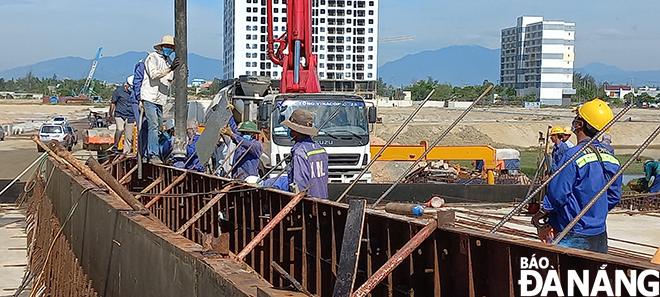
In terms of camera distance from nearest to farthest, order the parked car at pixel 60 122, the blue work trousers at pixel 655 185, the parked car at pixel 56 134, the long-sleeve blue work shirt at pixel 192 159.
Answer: the long-sleeve blue work shirt at pixel 192 159, the blue work trousers at pixel 655 185, the parked car at pixel 56 134, the parked car at pixel 60 122

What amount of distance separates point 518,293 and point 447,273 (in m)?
0.64

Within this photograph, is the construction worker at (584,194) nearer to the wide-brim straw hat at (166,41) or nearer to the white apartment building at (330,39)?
the wide-brim straw hat at (166,41)

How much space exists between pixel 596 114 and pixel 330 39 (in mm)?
128525

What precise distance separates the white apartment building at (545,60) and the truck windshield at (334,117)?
124 m

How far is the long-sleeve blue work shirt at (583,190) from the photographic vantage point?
5504 mm

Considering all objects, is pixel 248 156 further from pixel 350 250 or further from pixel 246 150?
pixel 350 250

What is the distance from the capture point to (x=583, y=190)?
5.51 meters

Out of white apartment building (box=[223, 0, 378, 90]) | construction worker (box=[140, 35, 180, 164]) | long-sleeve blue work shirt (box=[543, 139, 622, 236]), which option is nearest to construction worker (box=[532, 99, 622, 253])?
long-sleeve blue work shirt (box=[543, 139, 622, 236])

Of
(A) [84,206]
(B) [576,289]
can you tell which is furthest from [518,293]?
(A) [84,206]

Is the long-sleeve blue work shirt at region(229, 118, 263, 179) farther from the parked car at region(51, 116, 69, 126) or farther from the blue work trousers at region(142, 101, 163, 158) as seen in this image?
the parked car at region(51, 116, 69, 126)

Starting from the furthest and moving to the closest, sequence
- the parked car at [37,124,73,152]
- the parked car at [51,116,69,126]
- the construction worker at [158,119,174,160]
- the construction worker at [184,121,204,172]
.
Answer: the parked car at [51,116,69,126] < the parked car at [37,124,73,152] < the construction worker at [184,121,204,172] < the construction worker at [158,119,174,160]

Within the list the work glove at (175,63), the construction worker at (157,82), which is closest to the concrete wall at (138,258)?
the construction worker at (157,82)

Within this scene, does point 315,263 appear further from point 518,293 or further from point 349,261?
point 518,293

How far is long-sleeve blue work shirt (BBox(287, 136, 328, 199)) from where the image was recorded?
746 cm
